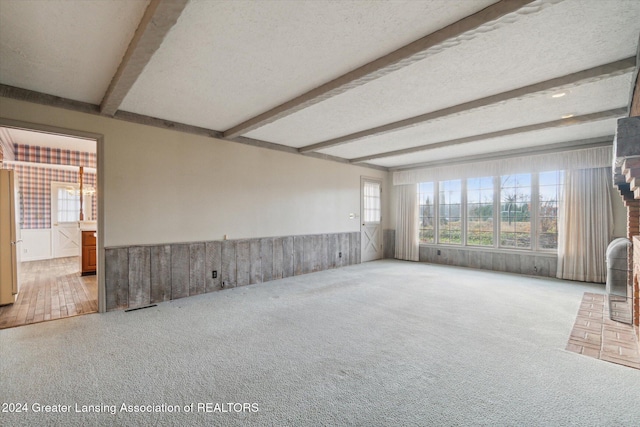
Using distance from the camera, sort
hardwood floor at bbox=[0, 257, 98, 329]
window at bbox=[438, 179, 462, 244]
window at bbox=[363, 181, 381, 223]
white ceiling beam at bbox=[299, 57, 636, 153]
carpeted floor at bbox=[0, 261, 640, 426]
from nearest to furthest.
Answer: carpeted floor at bbox=[0, 261, 640, 426]
white ceiling beam at bbox=[299, 57, 636, 153]
hardwood floor at bbox=[0, 257, 98, 329]
window at bbox=[438, 179, 462, 244]
window at bbox=[363, 181, 381, 223]

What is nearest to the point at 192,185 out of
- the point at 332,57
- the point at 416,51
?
the point at 332,57

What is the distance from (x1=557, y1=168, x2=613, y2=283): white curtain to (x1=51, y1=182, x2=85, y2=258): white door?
456 inches

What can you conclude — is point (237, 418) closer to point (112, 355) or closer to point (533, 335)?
point (112, 355)

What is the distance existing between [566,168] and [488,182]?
57.0 inches

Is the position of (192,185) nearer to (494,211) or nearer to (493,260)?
(494,211)

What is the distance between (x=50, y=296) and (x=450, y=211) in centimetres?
820

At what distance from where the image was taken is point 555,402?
77.2 inches

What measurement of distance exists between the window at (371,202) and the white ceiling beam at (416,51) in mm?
4639

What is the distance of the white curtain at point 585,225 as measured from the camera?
520cm

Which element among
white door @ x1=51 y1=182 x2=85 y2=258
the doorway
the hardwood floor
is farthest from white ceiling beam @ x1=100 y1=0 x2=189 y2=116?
white door @ x1=51 y1=182 x2=85 y2=258

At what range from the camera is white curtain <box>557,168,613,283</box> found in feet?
17.1

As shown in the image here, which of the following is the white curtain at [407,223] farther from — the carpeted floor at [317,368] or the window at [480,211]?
the carpeted floor at [317,368]

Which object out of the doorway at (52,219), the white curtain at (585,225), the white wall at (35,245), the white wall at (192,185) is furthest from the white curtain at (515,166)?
the white wall at (35,245)

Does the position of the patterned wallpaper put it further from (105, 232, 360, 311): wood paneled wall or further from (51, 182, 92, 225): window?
(105, 232, 360, 311): wood paneled wall
